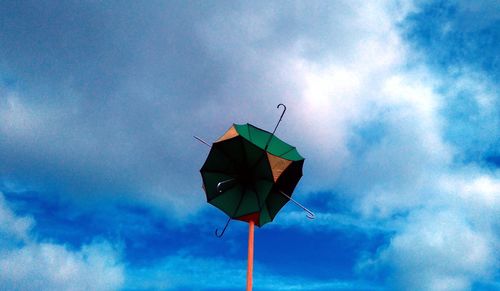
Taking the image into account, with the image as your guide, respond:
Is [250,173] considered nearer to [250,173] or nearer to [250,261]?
[250,173]

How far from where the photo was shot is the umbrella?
10852 millimetres

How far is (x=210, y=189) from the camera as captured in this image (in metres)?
11.6

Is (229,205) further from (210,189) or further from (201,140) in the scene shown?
(201,140)

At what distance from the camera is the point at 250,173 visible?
11383mm

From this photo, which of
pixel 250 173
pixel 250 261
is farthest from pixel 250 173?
pixel 250 261

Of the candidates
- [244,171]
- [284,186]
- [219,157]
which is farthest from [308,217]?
[219,157]

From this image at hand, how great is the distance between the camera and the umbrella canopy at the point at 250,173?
1085cm

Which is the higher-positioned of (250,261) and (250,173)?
(250,173)

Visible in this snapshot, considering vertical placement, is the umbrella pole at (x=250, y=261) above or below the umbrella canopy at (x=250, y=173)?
below

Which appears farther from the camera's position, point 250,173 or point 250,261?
point 250,173

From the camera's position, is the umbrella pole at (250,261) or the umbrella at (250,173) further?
the umbrella at (250,173)

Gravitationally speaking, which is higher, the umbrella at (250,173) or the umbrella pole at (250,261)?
the umbrella at (250,173)

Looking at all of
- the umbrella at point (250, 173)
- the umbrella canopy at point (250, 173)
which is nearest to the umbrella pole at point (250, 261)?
the umbrella at point (250, 173)

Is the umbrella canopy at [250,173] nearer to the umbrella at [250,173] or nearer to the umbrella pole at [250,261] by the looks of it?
the umbrella at [250,173]
